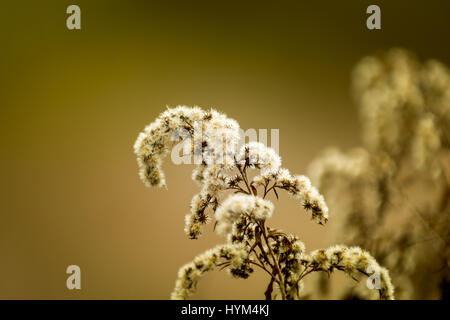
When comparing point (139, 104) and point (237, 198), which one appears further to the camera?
point (139, 104)

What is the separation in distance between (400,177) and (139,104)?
54.6 inches

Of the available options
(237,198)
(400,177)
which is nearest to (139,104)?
(237,198)

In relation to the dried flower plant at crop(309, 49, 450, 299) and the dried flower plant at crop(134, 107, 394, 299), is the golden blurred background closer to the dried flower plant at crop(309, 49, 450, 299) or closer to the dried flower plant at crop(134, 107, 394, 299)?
the dried flower plant at crop(309, 49, 450, 299)

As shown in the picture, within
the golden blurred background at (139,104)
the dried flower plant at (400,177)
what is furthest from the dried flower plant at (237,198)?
the golden blurred background at (139,104)

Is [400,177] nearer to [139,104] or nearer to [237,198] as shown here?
[237,198]

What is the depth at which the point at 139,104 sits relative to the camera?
1.74 meters

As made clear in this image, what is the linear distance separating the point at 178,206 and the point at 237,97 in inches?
27.7

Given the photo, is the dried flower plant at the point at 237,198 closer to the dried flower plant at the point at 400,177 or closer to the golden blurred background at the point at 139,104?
the dried flower plant at the point at 400,177

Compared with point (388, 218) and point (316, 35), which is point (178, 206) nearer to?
point (388, 218)

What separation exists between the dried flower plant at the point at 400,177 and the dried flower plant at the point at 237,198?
1.97ft

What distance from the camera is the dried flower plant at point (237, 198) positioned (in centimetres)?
75

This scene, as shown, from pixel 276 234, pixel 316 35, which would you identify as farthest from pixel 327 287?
pixel 316 35

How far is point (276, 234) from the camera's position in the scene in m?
0.80

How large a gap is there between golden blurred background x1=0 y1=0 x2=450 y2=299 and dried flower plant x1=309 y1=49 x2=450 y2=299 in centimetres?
33
